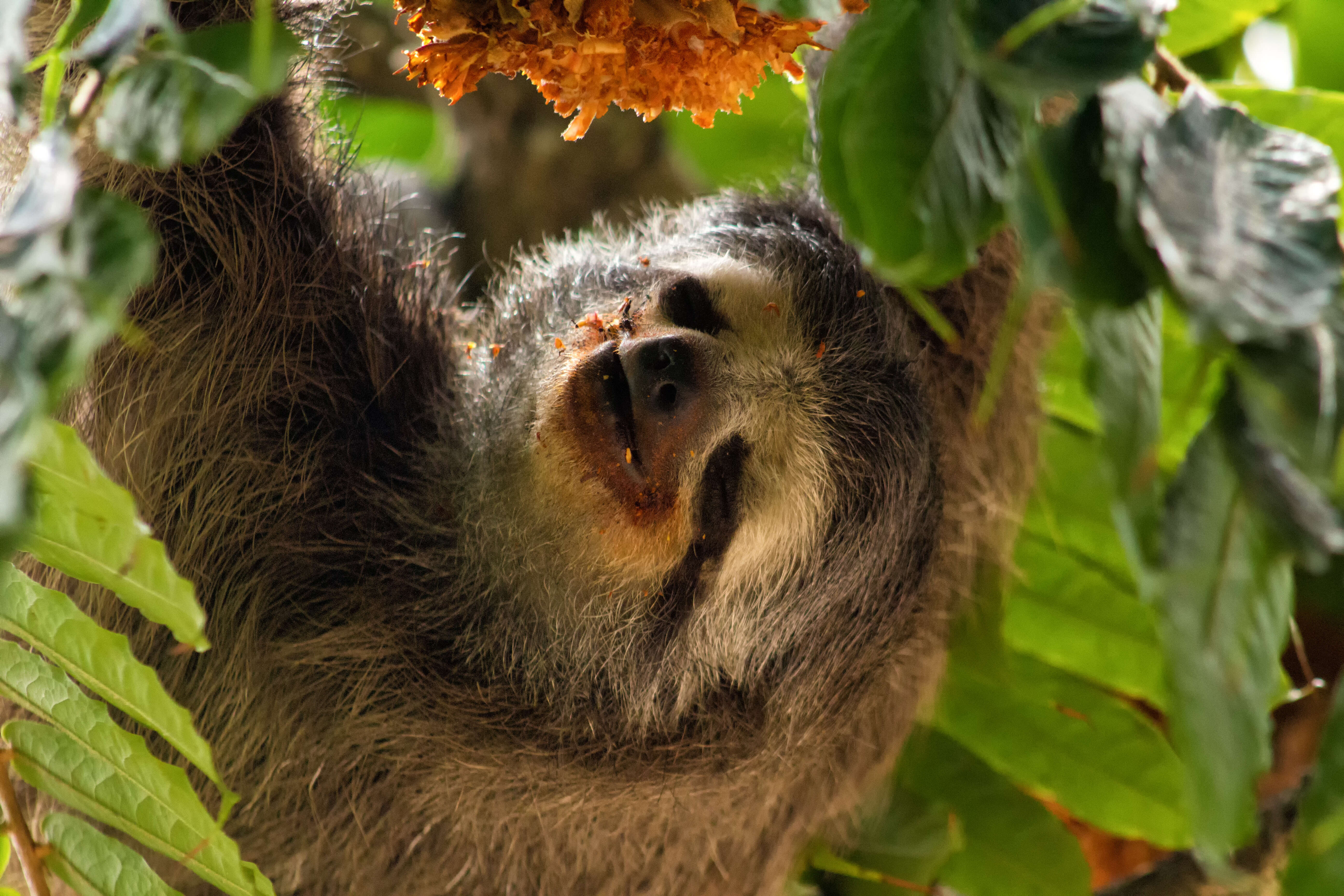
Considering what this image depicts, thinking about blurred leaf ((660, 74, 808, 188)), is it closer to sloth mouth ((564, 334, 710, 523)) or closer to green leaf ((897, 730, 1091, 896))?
sloth mouth ((564, 334, 710, 523))

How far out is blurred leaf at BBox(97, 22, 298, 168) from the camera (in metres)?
0.66

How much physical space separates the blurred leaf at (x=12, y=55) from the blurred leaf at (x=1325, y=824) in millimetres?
868

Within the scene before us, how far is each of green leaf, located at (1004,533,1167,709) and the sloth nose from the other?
63 cm

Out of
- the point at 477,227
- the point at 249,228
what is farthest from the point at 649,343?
the point at 477,227

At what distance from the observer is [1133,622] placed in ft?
5.80

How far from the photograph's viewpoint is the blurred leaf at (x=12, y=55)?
0.62m

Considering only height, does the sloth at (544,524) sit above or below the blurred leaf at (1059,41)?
below

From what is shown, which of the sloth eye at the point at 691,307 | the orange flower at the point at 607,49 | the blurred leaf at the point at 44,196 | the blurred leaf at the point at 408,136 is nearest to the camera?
the blurred leaf at the point at 44,196

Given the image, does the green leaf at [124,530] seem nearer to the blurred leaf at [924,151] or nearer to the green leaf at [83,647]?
the green leaf at [83,647]

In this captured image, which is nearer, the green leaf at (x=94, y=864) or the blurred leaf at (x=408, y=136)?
the green leaf at (x=94, y=864)

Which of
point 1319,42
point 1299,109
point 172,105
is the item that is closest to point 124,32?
point 172,105

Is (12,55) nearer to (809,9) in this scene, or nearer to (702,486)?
(809,9)

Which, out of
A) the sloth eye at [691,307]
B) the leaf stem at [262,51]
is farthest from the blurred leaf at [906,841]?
the leaf stem at [262,51]

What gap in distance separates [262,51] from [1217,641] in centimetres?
64
